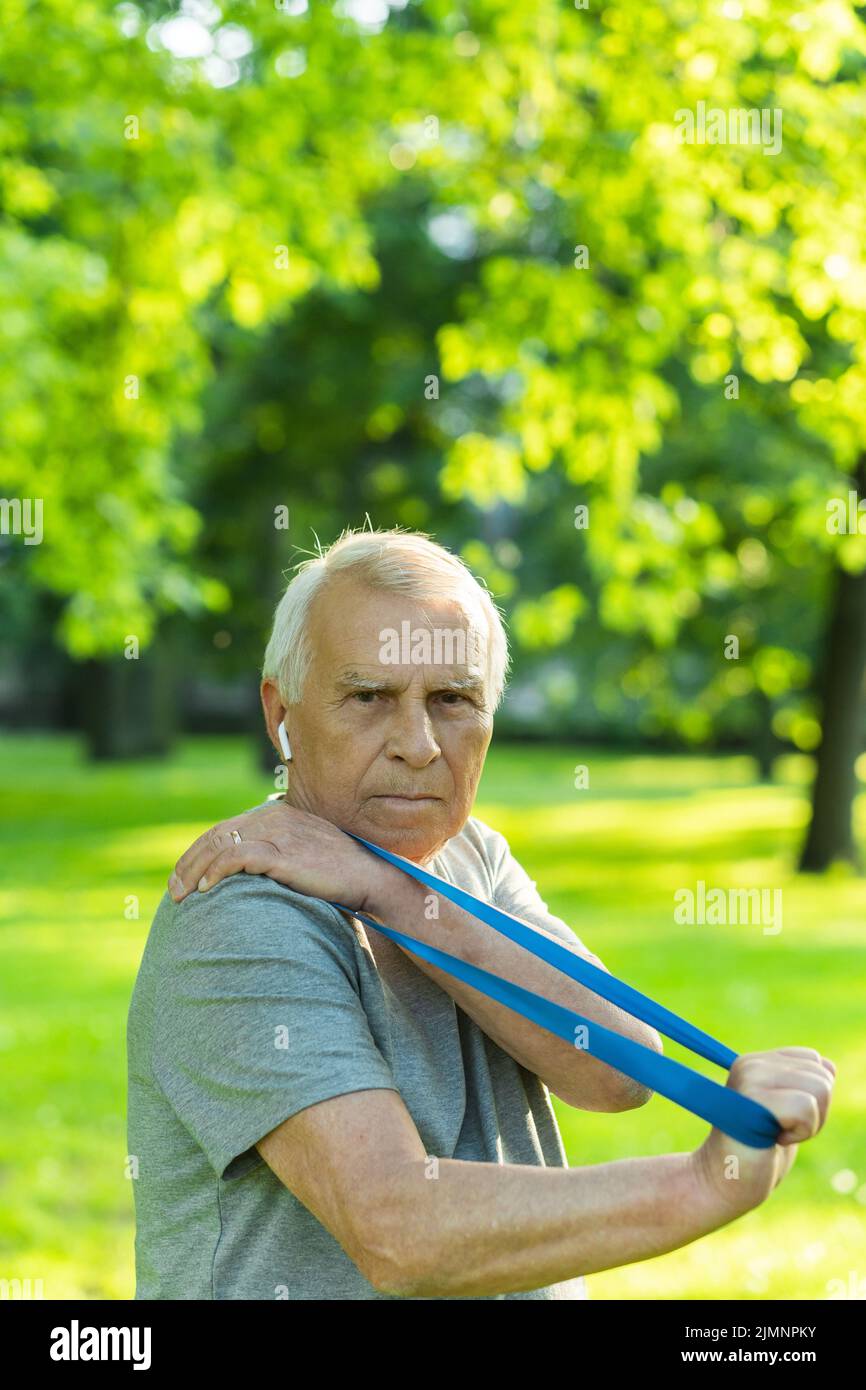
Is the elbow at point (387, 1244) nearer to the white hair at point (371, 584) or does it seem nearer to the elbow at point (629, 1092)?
the elbow at point (629, 1092)

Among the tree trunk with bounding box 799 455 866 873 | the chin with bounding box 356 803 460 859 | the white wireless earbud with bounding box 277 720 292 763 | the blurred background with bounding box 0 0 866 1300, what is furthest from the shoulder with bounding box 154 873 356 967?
the tree trunk with bounding box 799 455 866 873

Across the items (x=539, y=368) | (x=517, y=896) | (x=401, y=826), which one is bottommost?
(x=517, y=896)

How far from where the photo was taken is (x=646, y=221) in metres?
7.12

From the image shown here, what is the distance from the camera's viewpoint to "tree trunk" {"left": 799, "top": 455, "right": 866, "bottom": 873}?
14938 millimetres

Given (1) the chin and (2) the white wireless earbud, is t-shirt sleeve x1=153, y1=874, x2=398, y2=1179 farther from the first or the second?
(2) the white wireless earbud

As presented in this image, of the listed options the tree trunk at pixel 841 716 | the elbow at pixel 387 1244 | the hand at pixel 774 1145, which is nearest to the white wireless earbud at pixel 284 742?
the elbow at pixel 387 1244

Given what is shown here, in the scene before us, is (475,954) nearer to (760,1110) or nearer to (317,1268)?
(317,1268)

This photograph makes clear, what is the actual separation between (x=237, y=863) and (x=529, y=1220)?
561 millimetres

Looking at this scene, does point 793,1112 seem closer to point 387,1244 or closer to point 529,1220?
point 529,1220

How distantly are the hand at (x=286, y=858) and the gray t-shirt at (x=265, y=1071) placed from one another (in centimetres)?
2

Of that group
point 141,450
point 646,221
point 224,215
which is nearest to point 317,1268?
point 646,221

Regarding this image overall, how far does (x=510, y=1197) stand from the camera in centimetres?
160

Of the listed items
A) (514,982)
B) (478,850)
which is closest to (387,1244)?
(514,982)

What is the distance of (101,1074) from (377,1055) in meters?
6.52
